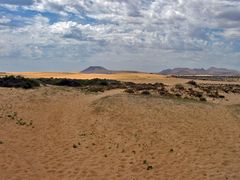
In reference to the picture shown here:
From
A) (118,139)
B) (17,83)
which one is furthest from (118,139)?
(17,83)

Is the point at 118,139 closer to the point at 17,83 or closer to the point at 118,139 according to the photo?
the point at 118,139

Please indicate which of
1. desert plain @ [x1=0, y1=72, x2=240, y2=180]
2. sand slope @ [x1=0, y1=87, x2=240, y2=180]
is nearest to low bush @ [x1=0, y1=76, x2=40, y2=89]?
desert plain @ [x1=0, y1=72, x2=240, y2=180]

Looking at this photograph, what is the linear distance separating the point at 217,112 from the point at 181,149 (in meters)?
12.4

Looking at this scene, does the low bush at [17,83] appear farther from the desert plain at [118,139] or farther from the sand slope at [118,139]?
the sand slope at [118,139]

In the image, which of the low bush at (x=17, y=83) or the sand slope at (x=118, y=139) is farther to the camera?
the low bush at (x=17, y=83)

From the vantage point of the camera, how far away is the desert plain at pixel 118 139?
14320 millimetres

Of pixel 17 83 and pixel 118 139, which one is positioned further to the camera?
pixel 17 83

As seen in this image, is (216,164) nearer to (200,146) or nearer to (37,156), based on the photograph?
(200,146)

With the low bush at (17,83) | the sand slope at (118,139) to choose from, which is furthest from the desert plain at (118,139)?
the low bush at (17,83)

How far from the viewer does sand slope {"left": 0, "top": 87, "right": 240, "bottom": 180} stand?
14383mm

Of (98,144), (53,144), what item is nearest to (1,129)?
(53,144)

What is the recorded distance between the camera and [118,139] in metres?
19.7

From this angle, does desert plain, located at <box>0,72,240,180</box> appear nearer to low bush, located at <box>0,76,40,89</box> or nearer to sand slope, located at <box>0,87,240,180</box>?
sand slope, located at <box>0,87,240,180</box>

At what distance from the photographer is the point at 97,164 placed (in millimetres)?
15336
